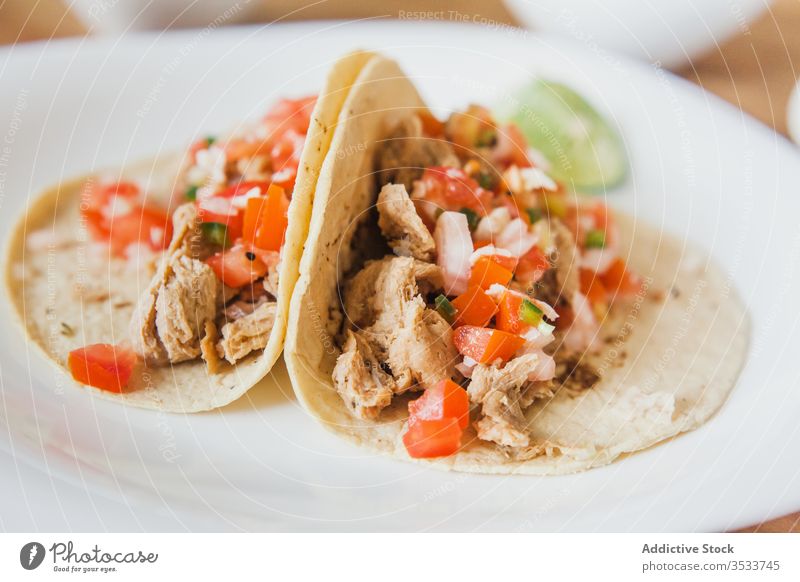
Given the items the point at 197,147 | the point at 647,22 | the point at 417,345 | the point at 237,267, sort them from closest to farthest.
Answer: the point at 417,345 → the point at 237,267 → the point at 197,147 → the point at 647,22

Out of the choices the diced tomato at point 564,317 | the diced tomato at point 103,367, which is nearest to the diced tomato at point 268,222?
the diced tomato at point 103,367

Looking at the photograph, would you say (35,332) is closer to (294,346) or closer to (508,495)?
(294,346)

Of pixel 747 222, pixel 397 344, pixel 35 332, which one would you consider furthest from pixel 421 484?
pixel 747 222

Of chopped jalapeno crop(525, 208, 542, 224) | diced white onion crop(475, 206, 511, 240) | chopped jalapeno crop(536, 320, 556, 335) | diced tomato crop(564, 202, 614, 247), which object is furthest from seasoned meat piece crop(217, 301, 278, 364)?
diced tomato crop(564, 202, 614, 247)

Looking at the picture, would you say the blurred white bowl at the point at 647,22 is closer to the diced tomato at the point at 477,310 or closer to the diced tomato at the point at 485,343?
the diced tomato at the point at 477,310

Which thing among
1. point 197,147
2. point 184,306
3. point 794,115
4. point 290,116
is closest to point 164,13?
point 197,147

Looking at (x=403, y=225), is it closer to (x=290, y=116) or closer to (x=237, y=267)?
(x=237, y=267)
